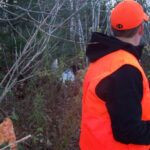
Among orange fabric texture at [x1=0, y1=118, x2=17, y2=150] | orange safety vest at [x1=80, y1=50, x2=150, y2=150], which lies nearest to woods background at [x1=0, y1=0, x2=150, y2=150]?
orange safety vest at [x1=80, y1=50, x2=150, y2=150]

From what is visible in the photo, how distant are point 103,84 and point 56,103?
10.2ft

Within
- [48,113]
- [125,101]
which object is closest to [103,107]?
[125,101]

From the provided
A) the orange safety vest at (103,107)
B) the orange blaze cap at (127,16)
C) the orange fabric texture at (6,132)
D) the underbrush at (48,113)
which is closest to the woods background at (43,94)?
the underbrush at (48,113)

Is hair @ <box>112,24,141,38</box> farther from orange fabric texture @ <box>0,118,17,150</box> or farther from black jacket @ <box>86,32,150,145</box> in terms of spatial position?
orange fabric texture @ <box>0,118,17,150</box>

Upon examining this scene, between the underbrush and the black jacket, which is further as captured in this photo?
the underbrush

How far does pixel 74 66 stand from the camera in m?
5.90

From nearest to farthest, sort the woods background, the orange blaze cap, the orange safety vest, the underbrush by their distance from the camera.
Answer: the orange safety vest < the orange blaze cap < the woods background < the underbrush

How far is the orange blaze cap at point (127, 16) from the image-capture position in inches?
66.2

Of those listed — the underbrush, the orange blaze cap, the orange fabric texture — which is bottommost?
the underbrush

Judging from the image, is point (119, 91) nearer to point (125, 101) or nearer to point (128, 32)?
point (125, 101)

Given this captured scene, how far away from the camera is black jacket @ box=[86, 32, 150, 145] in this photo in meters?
1.46

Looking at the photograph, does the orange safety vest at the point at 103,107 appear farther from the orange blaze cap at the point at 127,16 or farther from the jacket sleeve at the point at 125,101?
the orange blaze cap at the point at 127,16

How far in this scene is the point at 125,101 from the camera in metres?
1.46

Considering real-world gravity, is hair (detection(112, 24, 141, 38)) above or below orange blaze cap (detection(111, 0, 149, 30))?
below
